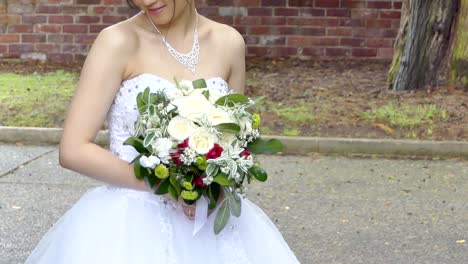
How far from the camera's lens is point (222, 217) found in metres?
2.81

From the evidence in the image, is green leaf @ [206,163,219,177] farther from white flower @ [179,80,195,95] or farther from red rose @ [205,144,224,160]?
white flower @ [179,80,195,95]

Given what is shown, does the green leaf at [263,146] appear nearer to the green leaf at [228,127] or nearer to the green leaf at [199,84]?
the green leaf at [228,127]

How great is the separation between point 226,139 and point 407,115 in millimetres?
7382

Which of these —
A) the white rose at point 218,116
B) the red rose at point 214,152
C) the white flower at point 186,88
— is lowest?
the red rose at point 214,152

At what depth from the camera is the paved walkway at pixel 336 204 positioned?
5.92 m

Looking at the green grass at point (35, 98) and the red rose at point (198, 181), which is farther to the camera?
the green grass at point (35, 98)

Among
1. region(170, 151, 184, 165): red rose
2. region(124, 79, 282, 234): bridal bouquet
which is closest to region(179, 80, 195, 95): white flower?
region(124, 79, 282, 234): bridal bouquet

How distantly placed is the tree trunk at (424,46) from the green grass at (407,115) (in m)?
1.15

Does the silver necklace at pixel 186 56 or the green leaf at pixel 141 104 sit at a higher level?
the silver necklace at pixel 186 56

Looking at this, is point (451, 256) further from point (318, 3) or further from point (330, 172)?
point (318, 3)

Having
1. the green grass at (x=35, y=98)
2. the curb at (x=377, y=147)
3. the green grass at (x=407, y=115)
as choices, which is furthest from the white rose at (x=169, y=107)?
the green grass at (x=35, y=98)

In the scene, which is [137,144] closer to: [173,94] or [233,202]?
[173,94]

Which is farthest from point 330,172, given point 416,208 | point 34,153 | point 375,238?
point 34,153

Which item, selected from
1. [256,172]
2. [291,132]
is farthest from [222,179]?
[291,132]
